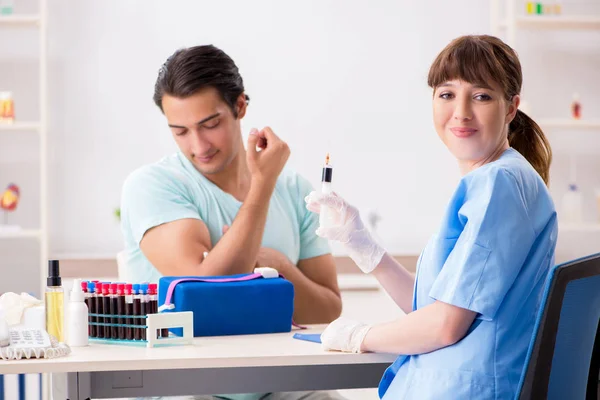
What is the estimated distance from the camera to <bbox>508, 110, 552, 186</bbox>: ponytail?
5.96ft

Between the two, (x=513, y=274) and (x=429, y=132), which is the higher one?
(x=429, y=132)

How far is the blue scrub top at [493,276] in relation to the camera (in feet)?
4.73

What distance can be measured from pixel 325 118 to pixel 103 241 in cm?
125

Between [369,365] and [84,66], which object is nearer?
[369,365]

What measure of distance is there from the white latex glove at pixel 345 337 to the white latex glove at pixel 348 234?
187mm

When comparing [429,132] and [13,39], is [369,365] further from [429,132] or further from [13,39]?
[13,39]

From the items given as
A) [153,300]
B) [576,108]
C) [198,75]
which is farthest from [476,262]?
[576,108]

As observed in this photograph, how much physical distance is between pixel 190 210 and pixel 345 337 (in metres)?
0.74

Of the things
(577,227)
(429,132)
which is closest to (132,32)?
(429,132)

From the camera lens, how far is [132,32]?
155 inches

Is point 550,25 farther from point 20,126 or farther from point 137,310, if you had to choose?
point 137,310

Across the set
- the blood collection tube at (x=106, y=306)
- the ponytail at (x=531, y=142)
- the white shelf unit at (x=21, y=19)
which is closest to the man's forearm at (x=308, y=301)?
the blood collection tube at (x=106, y=306)

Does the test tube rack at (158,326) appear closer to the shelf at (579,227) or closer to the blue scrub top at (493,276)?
the blue scrub top at (493,276)

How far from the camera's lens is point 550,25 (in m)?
3.96
